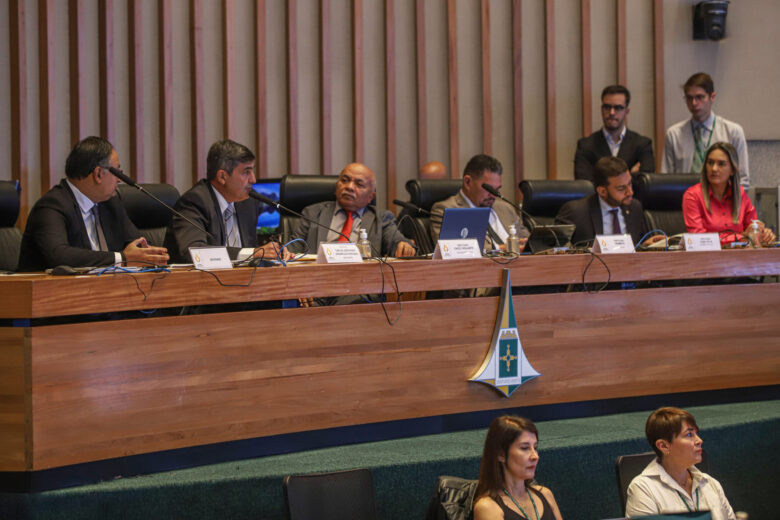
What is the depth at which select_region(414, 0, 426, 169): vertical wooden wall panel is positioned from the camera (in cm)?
550

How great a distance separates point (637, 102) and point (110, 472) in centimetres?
447

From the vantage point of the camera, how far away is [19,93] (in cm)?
468

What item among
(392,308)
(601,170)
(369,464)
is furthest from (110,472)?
(601,170)

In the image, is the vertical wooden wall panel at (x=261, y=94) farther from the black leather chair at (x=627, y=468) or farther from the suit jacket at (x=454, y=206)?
the black leather chair at (x=627, y=468)

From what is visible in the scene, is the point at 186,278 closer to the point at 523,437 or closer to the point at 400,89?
the point at 523,437

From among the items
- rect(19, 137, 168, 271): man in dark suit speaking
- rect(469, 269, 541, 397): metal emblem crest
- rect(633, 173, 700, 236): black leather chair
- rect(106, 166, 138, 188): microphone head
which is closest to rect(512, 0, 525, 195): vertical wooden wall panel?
rect(633, 173, 700, 236): black leather chair

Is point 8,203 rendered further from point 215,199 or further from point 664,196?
point 664,196

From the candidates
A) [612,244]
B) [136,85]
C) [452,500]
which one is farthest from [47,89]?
[452,500]

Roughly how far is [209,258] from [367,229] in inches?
51.8

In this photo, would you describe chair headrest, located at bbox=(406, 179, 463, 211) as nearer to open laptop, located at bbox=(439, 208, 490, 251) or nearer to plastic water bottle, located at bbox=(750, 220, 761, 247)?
open laptop, located at bbox=(439, 208, 490, 251)

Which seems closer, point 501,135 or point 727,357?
point 727,357

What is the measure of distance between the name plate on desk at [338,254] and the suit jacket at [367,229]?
35.5 inches

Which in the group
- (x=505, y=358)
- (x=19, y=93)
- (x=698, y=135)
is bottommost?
(x=505, y=358)

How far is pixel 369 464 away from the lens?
2.69m
